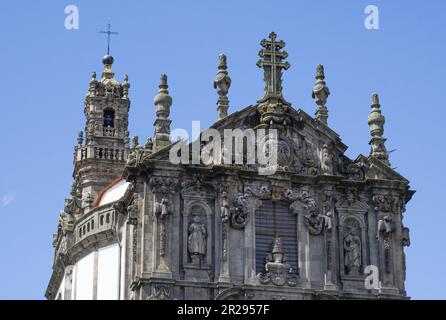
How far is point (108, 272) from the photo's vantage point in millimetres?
50844

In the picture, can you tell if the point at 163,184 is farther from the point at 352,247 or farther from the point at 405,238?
the point at 405,238

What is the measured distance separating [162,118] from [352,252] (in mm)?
8415

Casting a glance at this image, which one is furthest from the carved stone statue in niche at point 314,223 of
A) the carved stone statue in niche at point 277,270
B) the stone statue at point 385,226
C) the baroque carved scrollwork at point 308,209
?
the stone statue at point 385,226

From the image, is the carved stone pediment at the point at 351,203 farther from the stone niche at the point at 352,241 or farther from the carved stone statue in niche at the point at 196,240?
the carved stone statue in niche at the point at 196,240

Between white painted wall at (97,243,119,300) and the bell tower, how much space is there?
22118 millimetres

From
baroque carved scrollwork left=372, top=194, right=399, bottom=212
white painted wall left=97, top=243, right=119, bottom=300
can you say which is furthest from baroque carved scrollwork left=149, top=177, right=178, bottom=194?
baroque carved scrollwork left=372, top=194, right=399, bottom=212

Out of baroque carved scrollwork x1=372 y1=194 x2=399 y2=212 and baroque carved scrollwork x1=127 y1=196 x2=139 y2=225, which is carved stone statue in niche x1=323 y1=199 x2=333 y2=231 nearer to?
baroque carved scrollwork x1=372 y1=194 x2=399 y2=212

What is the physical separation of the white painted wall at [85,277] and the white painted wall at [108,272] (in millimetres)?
679

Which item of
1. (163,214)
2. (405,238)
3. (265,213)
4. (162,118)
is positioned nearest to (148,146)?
(162,118)

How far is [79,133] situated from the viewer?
76438mm

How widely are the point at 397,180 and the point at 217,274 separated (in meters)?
7.90
